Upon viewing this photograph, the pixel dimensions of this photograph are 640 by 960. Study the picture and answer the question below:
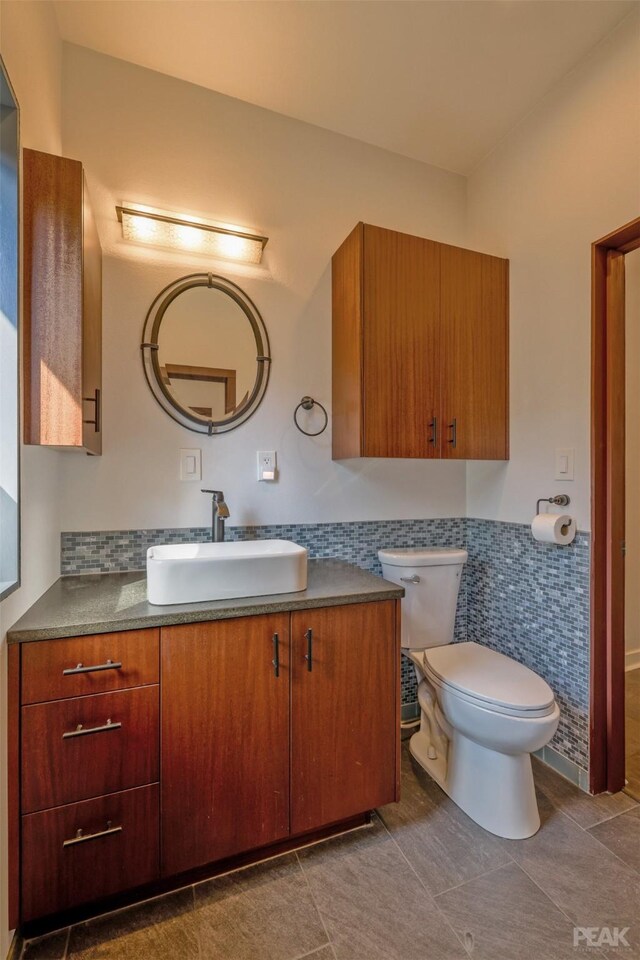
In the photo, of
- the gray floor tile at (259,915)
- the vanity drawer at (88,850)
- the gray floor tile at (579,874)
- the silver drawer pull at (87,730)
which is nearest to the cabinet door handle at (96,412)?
the silver drawer pull at (87,730)

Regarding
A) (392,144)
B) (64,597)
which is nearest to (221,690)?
(64,597)

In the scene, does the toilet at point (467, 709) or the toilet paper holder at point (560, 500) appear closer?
the toilet at point (467, 709)

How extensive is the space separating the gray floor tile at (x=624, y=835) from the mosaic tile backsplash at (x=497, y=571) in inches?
7.3

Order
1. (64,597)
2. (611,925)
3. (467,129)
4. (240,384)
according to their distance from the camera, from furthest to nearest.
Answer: (467,129) < (240,384) < (64,597) < (611,925)

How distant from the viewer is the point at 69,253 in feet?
4.02

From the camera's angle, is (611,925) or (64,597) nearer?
(611,925)

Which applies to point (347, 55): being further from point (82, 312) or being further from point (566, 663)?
point (566, 663)

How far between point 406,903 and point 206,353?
6.45 ft

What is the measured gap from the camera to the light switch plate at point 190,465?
1744 millimetres

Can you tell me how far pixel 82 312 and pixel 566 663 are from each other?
7.08ft

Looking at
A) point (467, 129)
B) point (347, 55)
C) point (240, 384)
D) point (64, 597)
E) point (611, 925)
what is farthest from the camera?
point (467, 129)

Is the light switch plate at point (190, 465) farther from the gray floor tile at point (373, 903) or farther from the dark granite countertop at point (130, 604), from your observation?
the gray floor tile at point (373, 903)

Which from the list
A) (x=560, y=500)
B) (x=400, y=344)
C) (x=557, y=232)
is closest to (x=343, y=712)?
(x=560, y=500)

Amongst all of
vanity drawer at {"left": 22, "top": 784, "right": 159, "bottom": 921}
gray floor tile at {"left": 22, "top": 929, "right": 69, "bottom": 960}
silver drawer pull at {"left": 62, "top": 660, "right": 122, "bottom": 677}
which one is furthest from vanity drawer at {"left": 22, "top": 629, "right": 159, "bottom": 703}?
gray floor tile at {"left": 22, "top": 929, "right": 69, "bottom": 960}
